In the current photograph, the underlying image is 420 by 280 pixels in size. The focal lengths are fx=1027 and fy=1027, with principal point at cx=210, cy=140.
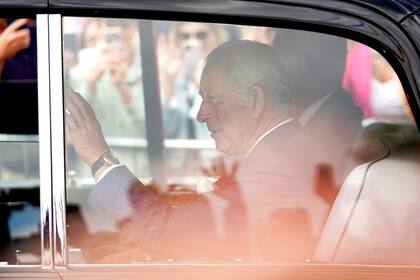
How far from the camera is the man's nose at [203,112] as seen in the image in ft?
8.81

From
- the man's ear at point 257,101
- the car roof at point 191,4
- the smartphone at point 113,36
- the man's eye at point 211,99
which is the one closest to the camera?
the car roof at point 191,4

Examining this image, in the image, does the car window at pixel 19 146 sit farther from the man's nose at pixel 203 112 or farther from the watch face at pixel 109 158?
the man's nose at pixel 203 112

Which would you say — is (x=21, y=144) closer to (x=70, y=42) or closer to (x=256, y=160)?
(x=70, y=42)

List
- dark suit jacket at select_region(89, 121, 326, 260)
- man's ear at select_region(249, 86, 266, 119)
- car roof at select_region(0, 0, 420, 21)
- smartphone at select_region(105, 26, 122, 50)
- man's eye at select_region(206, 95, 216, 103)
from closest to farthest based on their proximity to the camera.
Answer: car roof at select_region(0, 0, 420, 21) < dark suit jacket at select_region(89, 121, 326, 260) < smartphone at select_region(105, 26, 122, 50) < man's ear at select_region(249, 86, 266, 119) < man's eye at select_region(206, 95, 216, 103)

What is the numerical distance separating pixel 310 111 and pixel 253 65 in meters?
0.19

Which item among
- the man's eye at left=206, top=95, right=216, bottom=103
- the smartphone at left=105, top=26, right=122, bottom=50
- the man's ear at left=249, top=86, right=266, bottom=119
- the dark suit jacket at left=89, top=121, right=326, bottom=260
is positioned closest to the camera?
the dark suit jacket at left=89, top=121, right=326, bottom=260

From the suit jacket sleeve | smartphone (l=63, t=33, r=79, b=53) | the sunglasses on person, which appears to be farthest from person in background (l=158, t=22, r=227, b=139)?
the suit jacket sleeve

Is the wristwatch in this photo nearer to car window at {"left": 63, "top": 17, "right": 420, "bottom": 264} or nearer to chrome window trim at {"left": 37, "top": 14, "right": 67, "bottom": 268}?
car window at {"left": 63, "top": 17, "right": 420, "bottom": 264}

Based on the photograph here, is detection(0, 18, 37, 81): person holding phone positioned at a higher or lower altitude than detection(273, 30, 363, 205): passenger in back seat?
higher

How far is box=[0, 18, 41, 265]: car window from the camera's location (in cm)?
236

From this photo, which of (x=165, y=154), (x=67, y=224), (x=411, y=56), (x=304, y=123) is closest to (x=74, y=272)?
(x=67, y=224)

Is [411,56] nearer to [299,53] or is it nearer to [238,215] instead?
[299,53]

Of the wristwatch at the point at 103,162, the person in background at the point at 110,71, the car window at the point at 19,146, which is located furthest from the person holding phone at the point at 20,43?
the wristwatch at the point at 103,162

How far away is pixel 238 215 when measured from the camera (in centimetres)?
237
